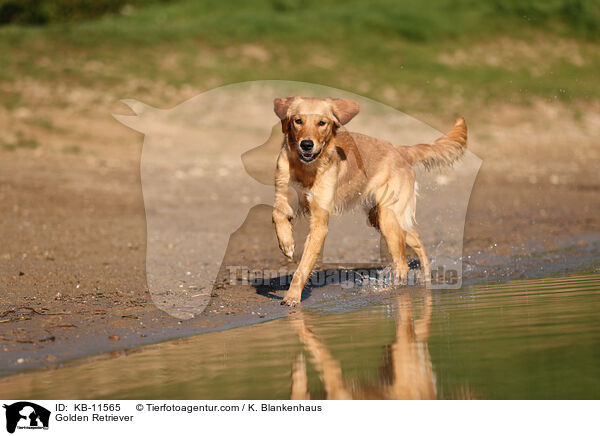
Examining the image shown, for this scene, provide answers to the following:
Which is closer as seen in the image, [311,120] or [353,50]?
[311,120]

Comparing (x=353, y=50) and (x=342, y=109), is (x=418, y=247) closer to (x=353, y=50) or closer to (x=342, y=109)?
(x=342, y=109)

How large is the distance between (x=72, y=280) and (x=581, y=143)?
11972 millimetres

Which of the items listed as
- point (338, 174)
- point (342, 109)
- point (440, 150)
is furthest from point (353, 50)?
point (342, 109)

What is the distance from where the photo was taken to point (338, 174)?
7.30m

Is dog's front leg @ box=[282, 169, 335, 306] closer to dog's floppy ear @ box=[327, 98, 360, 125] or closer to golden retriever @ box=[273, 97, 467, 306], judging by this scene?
golden retriever @ box=[273, 97, 467, 306]

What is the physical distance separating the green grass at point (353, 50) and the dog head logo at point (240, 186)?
5.28 ft

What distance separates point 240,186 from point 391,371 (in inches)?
351

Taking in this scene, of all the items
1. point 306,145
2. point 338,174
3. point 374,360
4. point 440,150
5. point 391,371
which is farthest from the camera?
point 440,150

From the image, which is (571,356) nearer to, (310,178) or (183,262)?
(310,178)

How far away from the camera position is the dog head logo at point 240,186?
23.9ft

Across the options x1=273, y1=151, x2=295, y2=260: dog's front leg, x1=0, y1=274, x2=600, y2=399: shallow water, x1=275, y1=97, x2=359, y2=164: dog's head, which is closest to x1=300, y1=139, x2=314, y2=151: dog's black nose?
x1=275, y1=97, x2=359, y2=164: dog's head

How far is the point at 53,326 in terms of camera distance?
6.16 m
